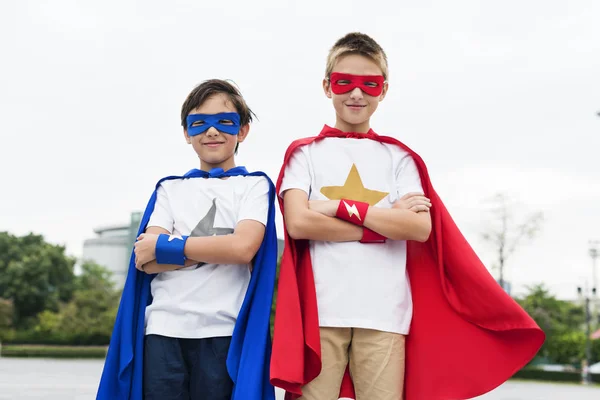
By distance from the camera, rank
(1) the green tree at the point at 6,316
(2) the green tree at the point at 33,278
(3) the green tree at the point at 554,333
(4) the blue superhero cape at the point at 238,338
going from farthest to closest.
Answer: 1. (2) the green tree at the point at 33,278
2. (1) the green tree at the point at 6,316
3. (3) the green tree at the point at 554,333
4. (4) the blue superhero cape at the point at 238,338

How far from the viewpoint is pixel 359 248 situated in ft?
10.3

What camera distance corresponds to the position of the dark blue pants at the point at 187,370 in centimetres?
302

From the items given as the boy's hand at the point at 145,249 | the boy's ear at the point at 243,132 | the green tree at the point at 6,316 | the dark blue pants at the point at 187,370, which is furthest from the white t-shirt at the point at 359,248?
the green tree at the point at 6,316

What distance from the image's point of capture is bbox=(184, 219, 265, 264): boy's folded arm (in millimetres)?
3014

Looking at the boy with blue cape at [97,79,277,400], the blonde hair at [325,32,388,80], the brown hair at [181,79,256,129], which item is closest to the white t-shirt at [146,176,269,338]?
the boy with blue cape at [97,79,277,400]

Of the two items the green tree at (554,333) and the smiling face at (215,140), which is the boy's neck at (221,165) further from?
the green tree at (554,333)

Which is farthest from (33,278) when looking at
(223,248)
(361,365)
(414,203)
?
(414,203)

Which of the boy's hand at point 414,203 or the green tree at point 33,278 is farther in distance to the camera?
the green tree at point 33,278

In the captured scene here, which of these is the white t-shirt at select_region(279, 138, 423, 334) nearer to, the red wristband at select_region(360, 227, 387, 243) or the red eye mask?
the red wristband at select_region(360, 227, 387, 243)

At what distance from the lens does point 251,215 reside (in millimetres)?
3156

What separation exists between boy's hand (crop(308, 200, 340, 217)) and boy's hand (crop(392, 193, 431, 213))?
1.01ft

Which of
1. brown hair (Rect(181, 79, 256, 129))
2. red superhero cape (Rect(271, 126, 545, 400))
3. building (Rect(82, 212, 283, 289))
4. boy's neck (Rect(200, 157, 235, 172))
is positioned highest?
building (Rect(82, 212, 283, 289))

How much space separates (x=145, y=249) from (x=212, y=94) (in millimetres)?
850

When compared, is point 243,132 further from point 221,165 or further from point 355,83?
point 355,83
